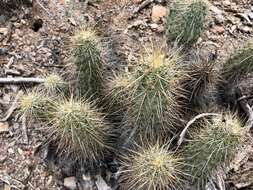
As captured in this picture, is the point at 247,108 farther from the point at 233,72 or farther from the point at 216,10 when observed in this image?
the point at 216,10

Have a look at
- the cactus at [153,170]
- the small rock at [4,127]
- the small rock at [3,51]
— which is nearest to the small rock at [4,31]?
the small rock at [3,51]

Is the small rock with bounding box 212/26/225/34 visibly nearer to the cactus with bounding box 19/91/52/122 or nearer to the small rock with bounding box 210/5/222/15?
the small rock with bounding box 210/5/222/15

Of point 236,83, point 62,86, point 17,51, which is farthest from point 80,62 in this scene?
point 236,83

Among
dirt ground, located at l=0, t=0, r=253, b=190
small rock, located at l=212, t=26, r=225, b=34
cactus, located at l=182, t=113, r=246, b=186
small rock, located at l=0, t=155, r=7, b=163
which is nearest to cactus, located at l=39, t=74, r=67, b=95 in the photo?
dirt ground, located at l=0, t=0, r=253, b=190

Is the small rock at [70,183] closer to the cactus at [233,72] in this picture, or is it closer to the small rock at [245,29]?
the cactus at [233,72]

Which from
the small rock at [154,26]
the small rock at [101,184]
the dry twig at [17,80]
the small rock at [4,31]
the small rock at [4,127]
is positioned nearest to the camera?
the small rock at [101,184]

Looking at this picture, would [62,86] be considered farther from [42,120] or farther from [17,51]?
[17,51]
